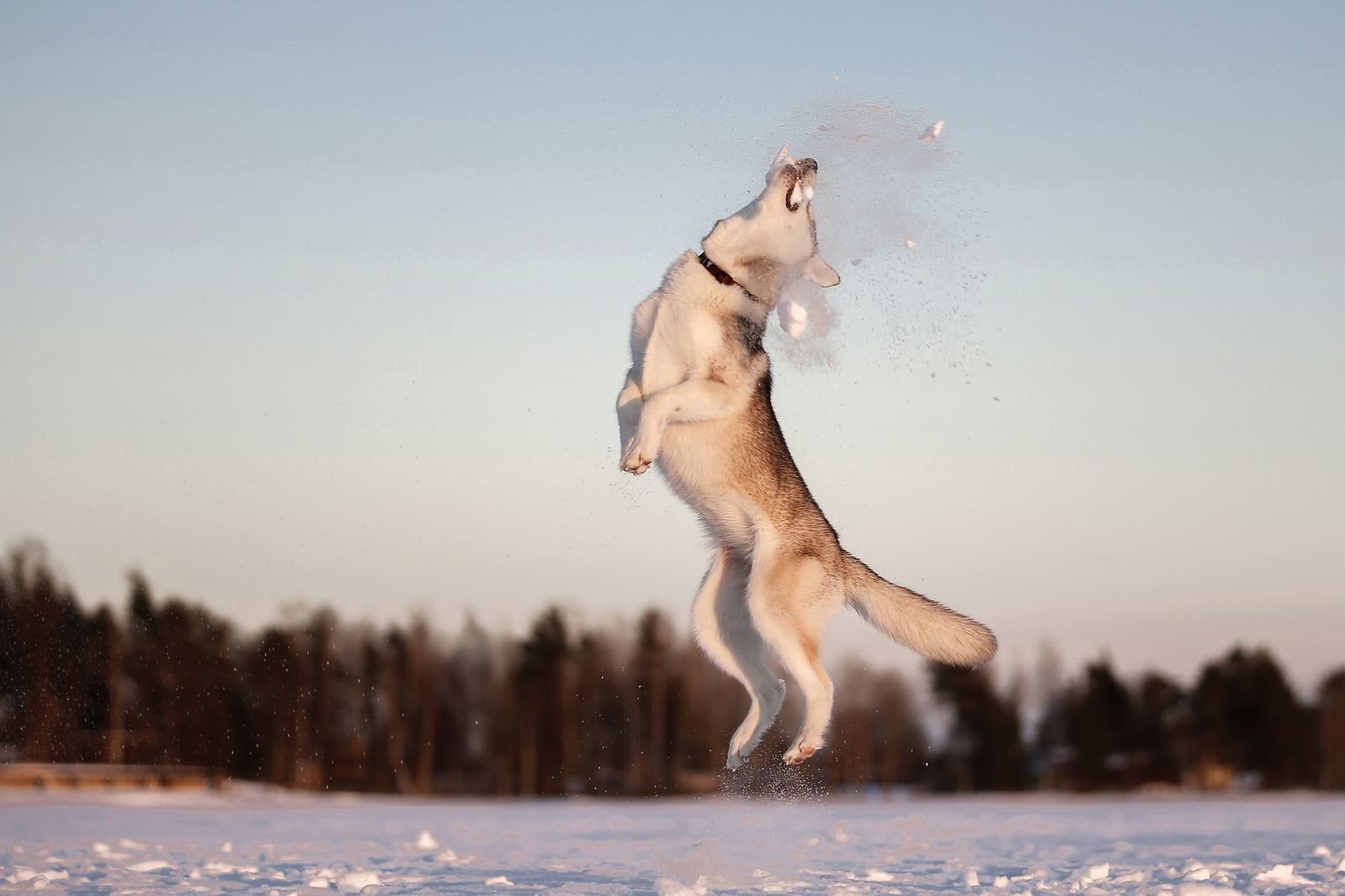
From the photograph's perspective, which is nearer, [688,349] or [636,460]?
[636,460]

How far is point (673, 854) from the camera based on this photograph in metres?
12.0

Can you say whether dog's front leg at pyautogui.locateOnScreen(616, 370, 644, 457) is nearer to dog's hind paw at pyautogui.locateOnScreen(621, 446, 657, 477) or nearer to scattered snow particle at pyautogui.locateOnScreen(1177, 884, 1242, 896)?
dog's hind paw at pyautogui.locateOnScreen(621, 446, 657, 477)

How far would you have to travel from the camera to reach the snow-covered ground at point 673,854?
27.7ft

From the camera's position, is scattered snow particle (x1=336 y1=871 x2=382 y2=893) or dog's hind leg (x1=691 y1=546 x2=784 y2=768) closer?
dog's hind leg (x1=691 y1=546 x2=784 y2=768)

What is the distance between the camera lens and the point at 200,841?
522 inches

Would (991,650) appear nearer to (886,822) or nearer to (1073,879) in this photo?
(1073,879)

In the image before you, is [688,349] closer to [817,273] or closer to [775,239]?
[775,239]

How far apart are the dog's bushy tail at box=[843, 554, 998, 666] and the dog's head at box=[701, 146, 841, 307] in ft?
6.24

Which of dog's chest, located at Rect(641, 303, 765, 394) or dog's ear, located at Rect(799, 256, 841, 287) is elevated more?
dog's ear, located at Rect(799, 256, 841, 287)

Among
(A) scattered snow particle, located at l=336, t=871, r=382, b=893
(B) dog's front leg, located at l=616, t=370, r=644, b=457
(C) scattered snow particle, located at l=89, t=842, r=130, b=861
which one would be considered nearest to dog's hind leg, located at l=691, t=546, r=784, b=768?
(B) dog's front leg, located at l=616, t=370, r=644, b=457

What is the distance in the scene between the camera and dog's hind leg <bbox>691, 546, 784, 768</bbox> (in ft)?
25.5

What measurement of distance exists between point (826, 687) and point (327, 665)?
4133 cm

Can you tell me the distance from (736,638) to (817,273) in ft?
8.16

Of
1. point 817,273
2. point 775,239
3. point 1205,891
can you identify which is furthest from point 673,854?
point 775,239
